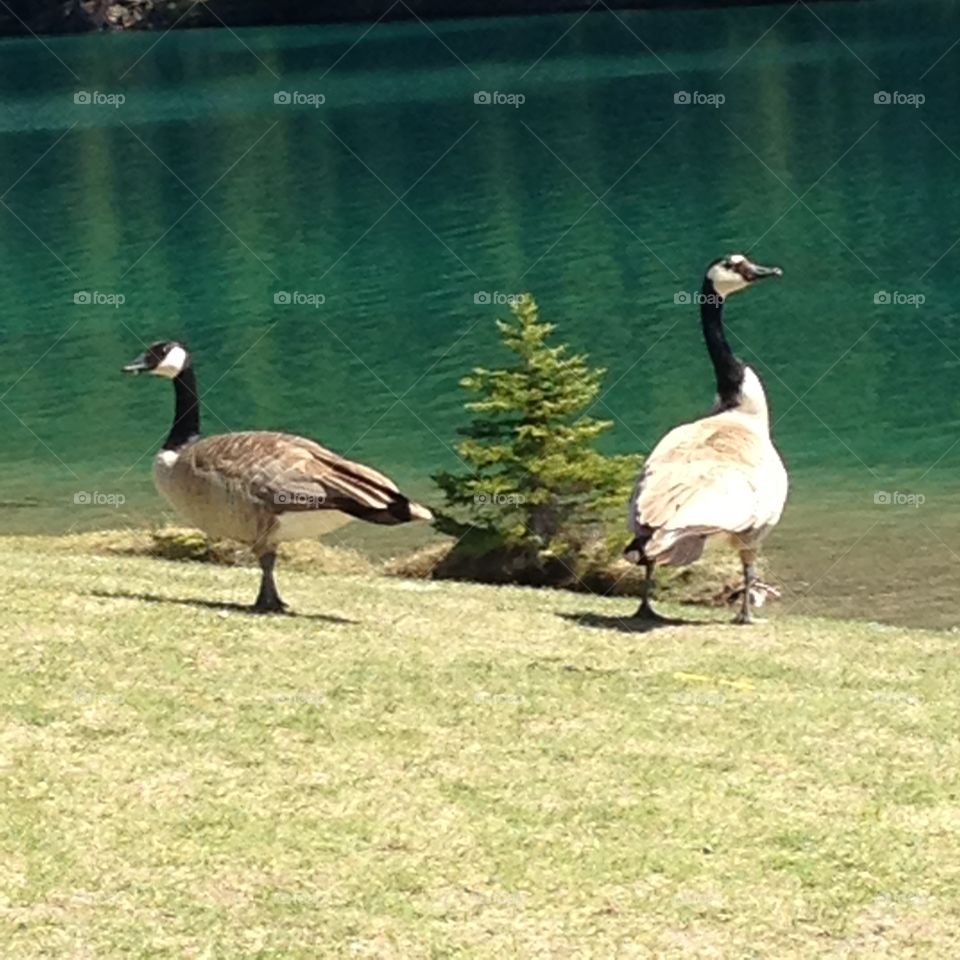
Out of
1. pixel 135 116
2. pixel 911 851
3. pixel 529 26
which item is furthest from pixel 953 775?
pixel 529 26

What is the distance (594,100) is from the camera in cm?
10169

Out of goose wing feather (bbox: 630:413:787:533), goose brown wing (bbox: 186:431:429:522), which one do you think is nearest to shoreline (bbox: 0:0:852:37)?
goose wing feather (bbox: 630:413:787:533)

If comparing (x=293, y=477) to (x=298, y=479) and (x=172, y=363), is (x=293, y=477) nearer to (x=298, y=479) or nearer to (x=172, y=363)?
(x=298, y=479)

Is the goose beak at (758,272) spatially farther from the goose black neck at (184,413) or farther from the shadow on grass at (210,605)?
the shadow on grass at (210,605)

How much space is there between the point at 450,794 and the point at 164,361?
26.0 feet

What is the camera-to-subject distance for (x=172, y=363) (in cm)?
1703

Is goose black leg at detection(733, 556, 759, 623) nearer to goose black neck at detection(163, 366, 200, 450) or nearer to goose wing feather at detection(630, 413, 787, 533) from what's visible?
goose wing feather at detection(630, 413, 787, 533)

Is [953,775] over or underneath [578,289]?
underneath

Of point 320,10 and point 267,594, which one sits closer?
point 267,594

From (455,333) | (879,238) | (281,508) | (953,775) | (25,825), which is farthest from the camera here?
(879,238)

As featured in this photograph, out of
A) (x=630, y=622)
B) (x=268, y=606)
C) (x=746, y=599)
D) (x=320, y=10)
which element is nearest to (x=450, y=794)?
(x=268, y=606)

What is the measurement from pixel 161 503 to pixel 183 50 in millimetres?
144317

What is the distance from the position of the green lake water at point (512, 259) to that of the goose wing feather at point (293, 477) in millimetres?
10116

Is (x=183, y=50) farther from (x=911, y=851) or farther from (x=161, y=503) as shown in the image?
(x=911, y=851)
